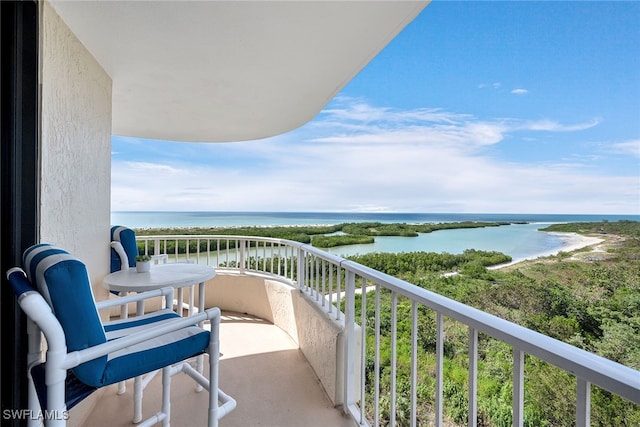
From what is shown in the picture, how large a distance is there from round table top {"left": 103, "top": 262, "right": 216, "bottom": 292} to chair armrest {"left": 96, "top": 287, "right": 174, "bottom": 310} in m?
0.10

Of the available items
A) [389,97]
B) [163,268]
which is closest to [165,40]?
[163,268]

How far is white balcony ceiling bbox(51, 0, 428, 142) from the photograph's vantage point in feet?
5.47

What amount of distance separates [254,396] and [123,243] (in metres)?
1.66

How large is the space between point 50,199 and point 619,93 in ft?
35.1

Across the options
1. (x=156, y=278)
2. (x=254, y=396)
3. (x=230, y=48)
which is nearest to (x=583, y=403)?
(x=254, y=396)

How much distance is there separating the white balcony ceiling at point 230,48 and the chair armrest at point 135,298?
5.37 feet

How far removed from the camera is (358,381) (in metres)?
2.09

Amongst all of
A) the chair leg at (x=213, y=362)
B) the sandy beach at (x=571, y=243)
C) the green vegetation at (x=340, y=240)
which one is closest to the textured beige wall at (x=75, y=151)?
the chair leg at (x=213, y=362)

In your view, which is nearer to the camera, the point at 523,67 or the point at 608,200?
the point at 608,200

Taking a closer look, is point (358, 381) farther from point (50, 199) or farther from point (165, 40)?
point (165, 40)

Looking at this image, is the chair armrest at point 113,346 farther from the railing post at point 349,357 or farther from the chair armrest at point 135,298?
the railing post at point 349,357

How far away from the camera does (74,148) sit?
6.06ft

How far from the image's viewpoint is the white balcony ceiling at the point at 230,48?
167cm

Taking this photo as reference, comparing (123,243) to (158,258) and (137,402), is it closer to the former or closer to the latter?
→ (158,258)
